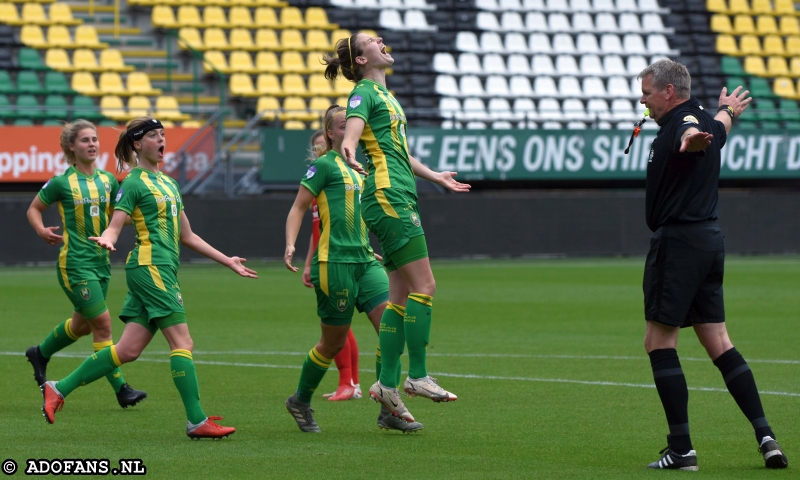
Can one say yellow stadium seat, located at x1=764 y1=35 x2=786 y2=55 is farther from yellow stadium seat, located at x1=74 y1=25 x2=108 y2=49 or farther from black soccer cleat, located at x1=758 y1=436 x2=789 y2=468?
black soccer cleat, located at x1=758 y1=436 x2=789 y2=468

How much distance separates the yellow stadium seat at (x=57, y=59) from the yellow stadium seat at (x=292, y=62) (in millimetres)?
5004

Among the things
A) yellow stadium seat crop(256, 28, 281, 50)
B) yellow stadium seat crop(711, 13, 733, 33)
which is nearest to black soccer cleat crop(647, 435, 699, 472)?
yellow stadium seat crop(256, 28, 281, 50)

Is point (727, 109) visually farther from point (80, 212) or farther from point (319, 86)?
point (319, 86)

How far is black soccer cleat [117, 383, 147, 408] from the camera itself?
24.9 ft

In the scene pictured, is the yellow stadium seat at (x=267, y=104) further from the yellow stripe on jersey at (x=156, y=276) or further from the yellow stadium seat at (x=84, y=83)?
the yellow stripe on jersey at (x=156, y=276)

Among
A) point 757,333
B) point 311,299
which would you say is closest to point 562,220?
point 311,299

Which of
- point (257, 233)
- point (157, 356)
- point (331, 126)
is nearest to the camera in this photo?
point (331, 126)

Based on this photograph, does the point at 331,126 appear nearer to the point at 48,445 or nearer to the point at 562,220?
the point at 48,445

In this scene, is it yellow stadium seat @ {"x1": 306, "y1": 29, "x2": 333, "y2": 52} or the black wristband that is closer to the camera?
the black wristband

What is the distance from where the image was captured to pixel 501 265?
74.8ft

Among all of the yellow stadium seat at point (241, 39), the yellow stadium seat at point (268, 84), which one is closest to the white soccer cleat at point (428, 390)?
the yellow stadium seat at point (268, 84)

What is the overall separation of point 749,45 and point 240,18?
13972mm

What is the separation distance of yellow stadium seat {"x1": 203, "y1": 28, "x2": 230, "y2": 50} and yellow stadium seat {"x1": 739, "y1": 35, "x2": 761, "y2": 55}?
14.0 metres

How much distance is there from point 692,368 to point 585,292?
739 cm
